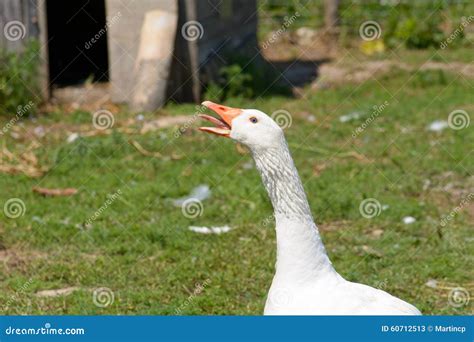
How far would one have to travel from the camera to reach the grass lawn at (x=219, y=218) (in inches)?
275

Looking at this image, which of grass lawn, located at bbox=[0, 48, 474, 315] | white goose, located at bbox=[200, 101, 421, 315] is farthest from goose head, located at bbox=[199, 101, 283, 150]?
grass lawn, located at bbox=[0, 48, 474, 315]

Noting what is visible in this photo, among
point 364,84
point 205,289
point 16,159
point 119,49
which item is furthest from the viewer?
point 364,84

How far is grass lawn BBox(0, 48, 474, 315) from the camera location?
6.98m

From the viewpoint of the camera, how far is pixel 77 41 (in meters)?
15.4

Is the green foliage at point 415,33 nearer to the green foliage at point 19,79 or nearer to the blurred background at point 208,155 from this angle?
the blurred background at point 208,155

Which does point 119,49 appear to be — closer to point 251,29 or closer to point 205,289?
point 251,29

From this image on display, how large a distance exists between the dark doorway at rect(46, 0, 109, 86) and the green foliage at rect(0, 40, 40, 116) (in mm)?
1310

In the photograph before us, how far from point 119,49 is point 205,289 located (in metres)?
6.51

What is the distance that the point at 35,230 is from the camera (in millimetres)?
8156

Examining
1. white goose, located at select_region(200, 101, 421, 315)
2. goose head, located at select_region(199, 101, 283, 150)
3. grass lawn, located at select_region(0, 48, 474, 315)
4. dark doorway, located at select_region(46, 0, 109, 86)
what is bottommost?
dark doorway, located at select_region(46, 0, 109, 86)

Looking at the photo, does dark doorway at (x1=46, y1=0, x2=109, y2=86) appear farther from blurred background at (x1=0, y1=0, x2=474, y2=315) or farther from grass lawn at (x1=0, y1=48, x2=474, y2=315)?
grass lawn at (x1=0, y1=48, x2=474, y2=315)

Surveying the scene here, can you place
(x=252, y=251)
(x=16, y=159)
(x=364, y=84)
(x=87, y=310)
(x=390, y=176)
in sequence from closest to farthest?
1. (x=87, y=310)
2. (x=252, y=251)
3. (x=390, y=176)
4. (x=16, y=159)
5. (x=364, y=84)

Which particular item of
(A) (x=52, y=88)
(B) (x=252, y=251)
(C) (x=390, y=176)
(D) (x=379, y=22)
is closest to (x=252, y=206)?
(B) (x=252, y=251)

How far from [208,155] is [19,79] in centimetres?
305
